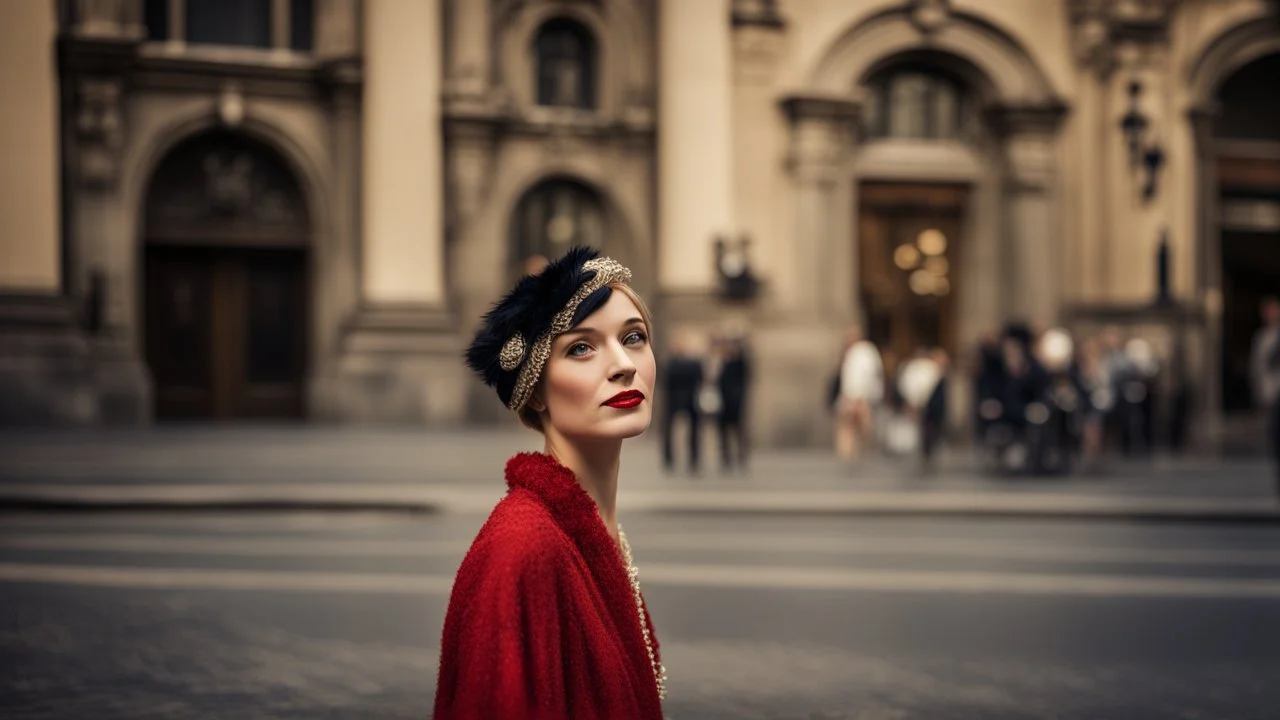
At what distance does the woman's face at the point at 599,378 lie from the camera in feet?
8.55

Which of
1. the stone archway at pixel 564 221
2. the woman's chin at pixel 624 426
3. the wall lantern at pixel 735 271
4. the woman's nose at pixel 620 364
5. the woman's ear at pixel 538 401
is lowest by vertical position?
the woman's chin at pixel 624 426

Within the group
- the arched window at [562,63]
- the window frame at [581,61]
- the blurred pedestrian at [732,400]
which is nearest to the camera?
the blurred pedestrian at [732,400]

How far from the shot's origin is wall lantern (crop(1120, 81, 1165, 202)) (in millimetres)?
26875

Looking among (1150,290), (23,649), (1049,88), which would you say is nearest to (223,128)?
(1049,88)

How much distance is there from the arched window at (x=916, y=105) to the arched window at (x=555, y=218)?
5.50 m

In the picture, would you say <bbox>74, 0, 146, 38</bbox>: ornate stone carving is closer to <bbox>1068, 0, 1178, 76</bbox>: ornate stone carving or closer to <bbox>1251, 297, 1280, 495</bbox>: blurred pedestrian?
<bbox>1068, 0, 1178, 76</bbox>: ornate stone carving

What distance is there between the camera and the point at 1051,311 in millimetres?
28719

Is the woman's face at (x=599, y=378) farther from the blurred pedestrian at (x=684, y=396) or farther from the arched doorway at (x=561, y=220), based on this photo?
the arched doorway at (x=561, y=220)

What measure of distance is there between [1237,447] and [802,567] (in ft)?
64.0

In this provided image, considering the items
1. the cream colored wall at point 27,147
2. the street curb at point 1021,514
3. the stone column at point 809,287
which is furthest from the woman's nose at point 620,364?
the stone column at point 809,287

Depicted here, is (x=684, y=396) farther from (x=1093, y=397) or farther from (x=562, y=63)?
(x=562, y=63)

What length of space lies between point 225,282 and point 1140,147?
16815mm

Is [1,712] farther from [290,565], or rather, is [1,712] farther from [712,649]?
[290,565]

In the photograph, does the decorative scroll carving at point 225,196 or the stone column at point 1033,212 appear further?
the stone column at point 1033,212
